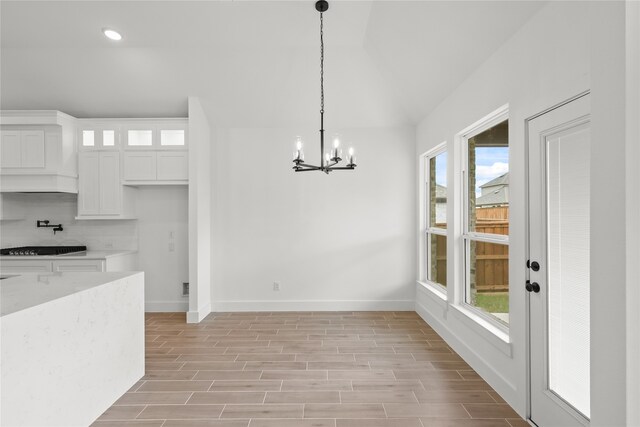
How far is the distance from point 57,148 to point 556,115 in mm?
5320

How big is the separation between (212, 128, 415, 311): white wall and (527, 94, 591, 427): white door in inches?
109

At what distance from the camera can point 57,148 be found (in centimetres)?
446

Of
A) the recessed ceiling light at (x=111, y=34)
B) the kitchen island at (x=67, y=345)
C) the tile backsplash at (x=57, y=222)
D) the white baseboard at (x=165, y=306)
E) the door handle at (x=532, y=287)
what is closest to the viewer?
the kitchen island at (x=67, y=345)

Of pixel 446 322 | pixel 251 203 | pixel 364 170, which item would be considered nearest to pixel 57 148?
pixel 251 203

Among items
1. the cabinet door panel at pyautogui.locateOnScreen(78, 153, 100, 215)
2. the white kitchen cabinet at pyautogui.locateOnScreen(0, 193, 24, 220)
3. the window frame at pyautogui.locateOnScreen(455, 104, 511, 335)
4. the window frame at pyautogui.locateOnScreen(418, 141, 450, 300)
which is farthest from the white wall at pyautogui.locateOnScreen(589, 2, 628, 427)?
the white kitchen cabinet at pyautogui.locateOnScreen(0, 193, 24, 220)

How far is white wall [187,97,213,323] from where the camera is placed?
14.9 ft

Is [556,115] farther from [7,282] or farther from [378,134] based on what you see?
[7,282]

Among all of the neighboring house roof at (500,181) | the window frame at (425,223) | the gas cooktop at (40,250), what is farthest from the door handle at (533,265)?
the gas cooktop at (40,250)

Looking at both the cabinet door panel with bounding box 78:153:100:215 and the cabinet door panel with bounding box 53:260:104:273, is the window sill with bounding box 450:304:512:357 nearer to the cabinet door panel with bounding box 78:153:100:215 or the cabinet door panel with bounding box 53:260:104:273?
the cabinet door panel with bounding box 53:260:104:273

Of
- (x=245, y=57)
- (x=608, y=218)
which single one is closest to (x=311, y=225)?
(x=245, y=57)

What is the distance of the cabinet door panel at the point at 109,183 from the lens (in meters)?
4.68

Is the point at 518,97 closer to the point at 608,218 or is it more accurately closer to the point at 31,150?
the point at 608,218

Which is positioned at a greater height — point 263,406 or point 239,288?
point 239,288

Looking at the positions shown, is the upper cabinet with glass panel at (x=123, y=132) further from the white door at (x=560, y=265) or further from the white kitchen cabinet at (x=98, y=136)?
the white door at (x=560, y=265)
